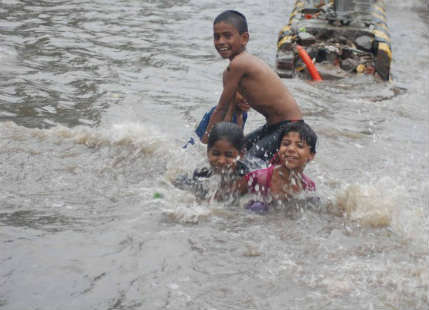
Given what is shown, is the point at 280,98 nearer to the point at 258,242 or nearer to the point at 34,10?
the point at 258,242

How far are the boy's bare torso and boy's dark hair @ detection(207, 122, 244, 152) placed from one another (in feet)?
1.78

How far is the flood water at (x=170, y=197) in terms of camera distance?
3.31 metres

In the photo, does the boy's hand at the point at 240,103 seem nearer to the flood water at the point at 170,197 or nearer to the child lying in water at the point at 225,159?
the child lying in water at the point at 225,159

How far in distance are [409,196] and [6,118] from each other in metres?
4.31

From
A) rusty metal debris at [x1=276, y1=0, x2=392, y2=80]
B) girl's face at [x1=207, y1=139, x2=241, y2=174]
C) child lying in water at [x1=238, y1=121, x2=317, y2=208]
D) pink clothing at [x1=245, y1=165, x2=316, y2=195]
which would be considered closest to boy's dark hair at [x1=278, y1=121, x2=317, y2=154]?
child lying in water at [x1=238, y1=121, x2=317, y2=208]

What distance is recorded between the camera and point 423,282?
346 centimetres

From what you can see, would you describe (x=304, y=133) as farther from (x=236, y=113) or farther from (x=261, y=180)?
(x=236, y=113)

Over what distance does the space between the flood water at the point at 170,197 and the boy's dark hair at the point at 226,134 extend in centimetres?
53

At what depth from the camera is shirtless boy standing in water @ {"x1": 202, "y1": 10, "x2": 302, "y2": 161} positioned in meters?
4.66

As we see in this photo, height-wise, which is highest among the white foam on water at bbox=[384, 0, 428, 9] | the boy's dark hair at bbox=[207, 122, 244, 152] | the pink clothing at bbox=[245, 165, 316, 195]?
the boy's dark hair at bbox=[207, 122, 244, 152]

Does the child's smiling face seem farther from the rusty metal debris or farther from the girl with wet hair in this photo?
the rusty metal debris

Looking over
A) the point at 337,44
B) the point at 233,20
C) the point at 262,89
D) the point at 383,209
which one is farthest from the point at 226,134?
the point at 337,44

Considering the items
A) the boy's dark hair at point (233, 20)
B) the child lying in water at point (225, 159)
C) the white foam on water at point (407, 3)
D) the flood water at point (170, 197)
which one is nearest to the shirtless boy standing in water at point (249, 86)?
the boy's dark hair at point (233, 20)

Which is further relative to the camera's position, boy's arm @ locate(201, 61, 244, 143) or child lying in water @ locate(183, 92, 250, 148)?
child lying in water @ locate(183, 92, 250, 148)
